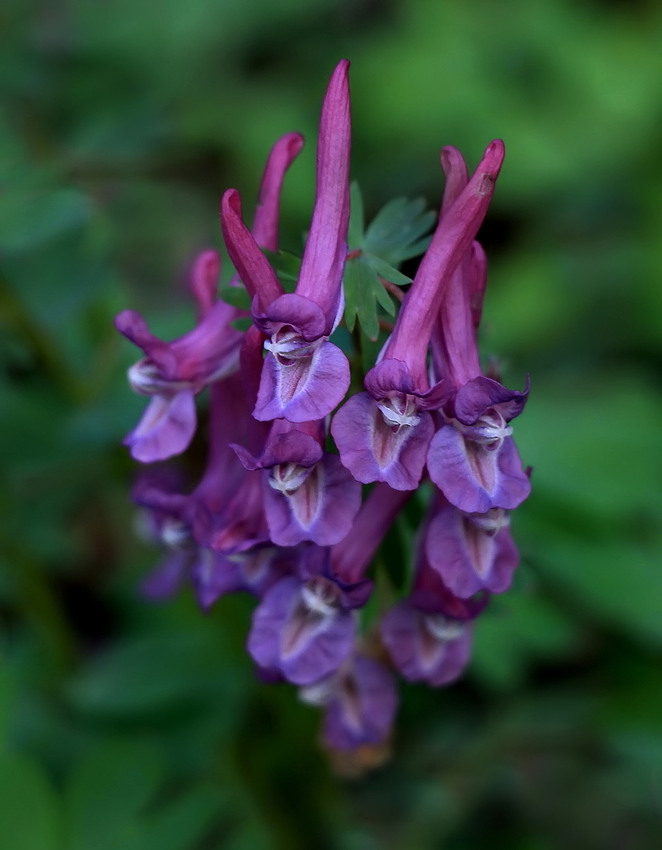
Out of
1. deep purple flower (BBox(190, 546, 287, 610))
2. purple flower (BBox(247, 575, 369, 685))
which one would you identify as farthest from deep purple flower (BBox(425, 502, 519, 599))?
deep purple flower (BBox(190, 546, 287, 610))

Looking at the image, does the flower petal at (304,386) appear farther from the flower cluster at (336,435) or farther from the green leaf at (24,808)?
the green leaf at (24,808)

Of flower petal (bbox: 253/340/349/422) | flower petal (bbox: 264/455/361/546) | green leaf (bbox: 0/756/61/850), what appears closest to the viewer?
flower petal (bbox: 253/340/349/422)

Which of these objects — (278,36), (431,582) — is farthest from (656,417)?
(278,36)

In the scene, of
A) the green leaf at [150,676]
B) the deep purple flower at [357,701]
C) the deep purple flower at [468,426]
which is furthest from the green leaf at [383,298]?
the green leaf at [150,676]

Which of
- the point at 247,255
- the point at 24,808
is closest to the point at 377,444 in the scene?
the point at 247,255

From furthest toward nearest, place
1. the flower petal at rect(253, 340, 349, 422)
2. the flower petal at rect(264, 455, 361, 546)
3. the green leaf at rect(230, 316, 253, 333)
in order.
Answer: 1. the green leaf at rect(230, 316, 253, 333)
2. the flower petal at rect(264, 455, 361, 546)
3. the flower petal at rect(253, 340, 349, 422)

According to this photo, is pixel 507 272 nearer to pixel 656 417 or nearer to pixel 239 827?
pixel 656 417

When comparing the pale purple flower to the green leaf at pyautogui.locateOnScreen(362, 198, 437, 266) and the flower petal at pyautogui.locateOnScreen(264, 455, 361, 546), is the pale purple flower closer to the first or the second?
the flower petal at pyautogui.locateOnScreen(264, 455, 361, 546)

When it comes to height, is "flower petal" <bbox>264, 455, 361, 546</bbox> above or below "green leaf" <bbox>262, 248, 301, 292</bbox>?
below
